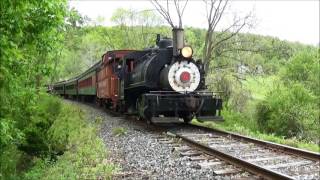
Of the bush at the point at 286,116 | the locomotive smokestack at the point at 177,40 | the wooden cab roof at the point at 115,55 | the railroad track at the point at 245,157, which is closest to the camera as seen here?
the railroad track at the point at 245,157

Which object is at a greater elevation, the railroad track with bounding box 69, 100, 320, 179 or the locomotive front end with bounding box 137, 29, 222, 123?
the locomotive front end with bounding box 137, 29, 222, 123

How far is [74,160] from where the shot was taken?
8.73 meters

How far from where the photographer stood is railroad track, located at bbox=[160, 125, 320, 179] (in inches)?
278

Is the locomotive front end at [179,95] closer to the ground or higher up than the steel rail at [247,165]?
higher up

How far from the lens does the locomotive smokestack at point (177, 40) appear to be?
13.5m

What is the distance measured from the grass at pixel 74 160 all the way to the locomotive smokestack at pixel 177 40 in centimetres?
380

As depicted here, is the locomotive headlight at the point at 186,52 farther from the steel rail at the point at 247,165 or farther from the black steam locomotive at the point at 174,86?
the steel rail at the point at 247,165

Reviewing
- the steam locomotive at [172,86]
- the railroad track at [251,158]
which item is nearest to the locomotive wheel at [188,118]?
the steam locomotive at [172,86]

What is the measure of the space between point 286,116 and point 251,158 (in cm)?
1704

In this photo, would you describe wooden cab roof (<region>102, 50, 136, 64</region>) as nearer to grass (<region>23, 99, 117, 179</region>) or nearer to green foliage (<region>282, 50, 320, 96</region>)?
grass (<region>23, 99, 117, 179</region>)

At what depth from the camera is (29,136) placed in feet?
32.6

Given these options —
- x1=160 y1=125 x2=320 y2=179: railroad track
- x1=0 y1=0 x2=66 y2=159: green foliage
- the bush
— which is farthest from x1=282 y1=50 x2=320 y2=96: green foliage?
x1=0 y1=0 x2=66 y2=159: green foliage

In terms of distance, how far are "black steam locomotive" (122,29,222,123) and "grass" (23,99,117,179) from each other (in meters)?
2.28

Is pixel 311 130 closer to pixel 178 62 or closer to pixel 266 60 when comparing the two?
pixel 266 60
